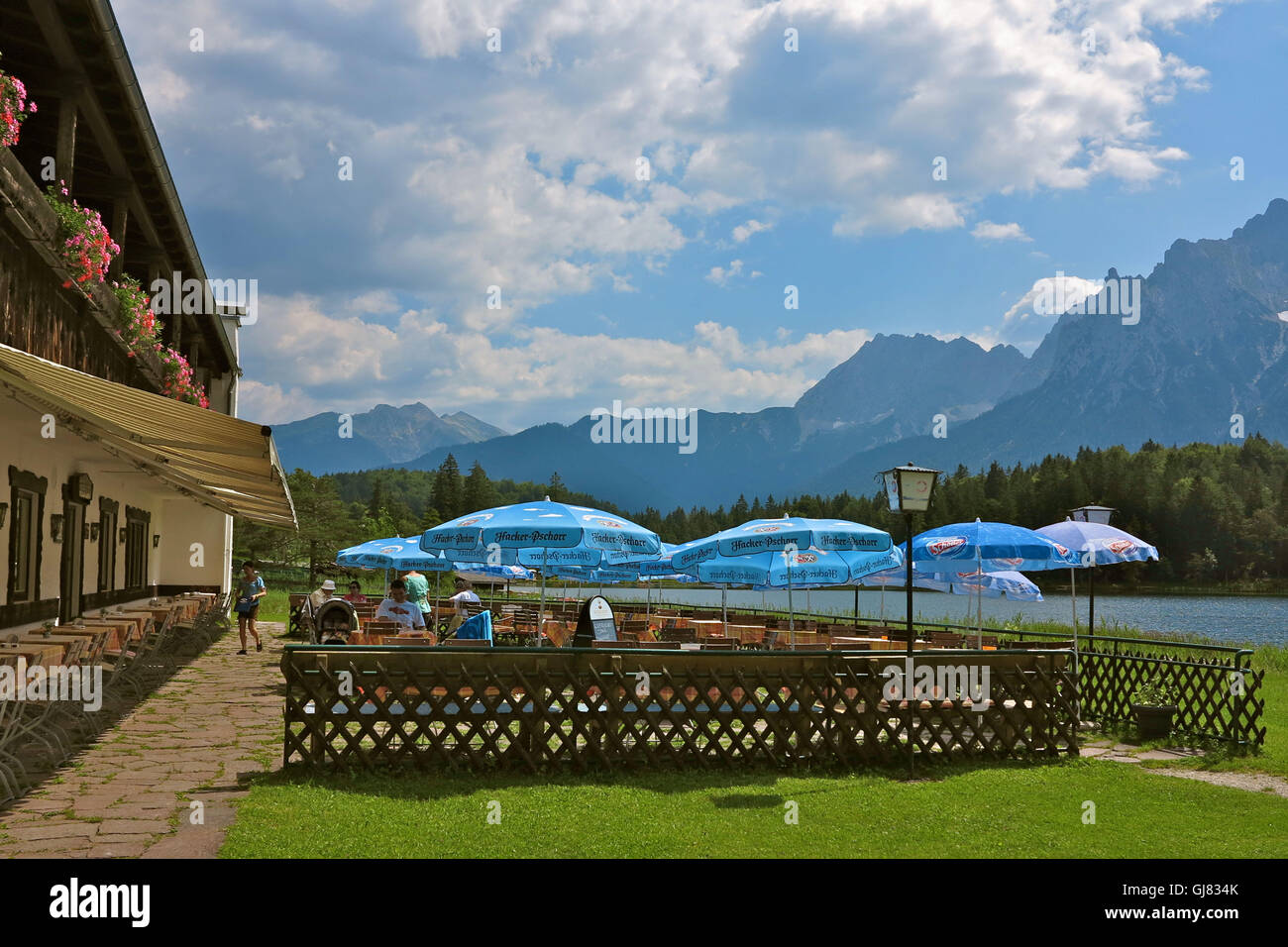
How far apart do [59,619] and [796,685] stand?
11.6 meters

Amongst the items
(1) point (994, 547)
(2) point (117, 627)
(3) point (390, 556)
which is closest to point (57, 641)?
(2) point (117, 627)

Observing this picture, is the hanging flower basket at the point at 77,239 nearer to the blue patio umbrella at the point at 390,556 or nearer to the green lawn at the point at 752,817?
the green lawn at the point at 752,817

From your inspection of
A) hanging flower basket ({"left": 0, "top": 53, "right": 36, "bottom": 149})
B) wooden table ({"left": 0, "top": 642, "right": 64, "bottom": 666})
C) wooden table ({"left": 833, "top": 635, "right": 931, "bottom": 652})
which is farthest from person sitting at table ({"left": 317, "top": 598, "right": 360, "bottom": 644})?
hanging flower basket ({"left": 0, "top": 53, "right": 36, "bottom": 149})

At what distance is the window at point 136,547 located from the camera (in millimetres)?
21797

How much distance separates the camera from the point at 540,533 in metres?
11.0

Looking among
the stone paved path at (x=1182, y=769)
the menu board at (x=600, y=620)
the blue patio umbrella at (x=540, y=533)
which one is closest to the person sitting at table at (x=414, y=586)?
the blue patio umbrella at (x=540, y=533)

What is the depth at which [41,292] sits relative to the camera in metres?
10.2

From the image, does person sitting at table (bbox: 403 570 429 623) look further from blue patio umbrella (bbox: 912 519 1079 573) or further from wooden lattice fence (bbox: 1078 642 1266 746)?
wooden lattice fence (bbox: 1078 642 1266 746)

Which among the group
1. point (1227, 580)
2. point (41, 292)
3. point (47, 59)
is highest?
point (47, 59)

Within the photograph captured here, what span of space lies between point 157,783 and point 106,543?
43.3 ft

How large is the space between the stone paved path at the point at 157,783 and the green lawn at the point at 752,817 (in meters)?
0.34

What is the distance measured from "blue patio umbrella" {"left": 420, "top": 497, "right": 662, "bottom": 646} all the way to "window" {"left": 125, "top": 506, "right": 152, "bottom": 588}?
1233cm

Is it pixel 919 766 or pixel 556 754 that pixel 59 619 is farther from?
pixel 919 766
